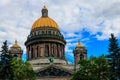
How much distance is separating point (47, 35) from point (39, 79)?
57.5 feet

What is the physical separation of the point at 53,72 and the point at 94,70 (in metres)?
27.8

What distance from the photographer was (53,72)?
86.2 m

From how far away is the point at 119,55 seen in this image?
177 ft

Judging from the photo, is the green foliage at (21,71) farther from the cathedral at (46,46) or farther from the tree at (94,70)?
the cathedral at (46,46)

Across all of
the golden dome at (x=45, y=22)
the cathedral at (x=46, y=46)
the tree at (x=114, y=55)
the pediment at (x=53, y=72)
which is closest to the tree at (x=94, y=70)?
the tree at (x=114, y=55)

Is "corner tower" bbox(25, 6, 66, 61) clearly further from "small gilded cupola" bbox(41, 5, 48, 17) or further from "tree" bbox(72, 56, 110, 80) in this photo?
"tree" bbox(72, 56, 110, 80)

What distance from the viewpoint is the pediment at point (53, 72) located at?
282 feet

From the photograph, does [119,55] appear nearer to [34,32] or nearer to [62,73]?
[62,73]

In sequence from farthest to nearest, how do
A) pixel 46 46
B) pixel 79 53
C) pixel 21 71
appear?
pixel 46 46
pixel 79 53
pixel 21 71

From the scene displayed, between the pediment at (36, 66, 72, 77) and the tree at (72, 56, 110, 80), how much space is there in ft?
83.3

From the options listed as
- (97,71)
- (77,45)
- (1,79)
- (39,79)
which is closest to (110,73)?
(97,71)

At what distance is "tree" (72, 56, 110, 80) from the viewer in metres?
59.1

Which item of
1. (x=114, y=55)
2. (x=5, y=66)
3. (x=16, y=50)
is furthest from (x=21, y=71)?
(x=16, y=50)

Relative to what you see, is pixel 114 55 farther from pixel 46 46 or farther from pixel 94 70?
pixel 46 46
